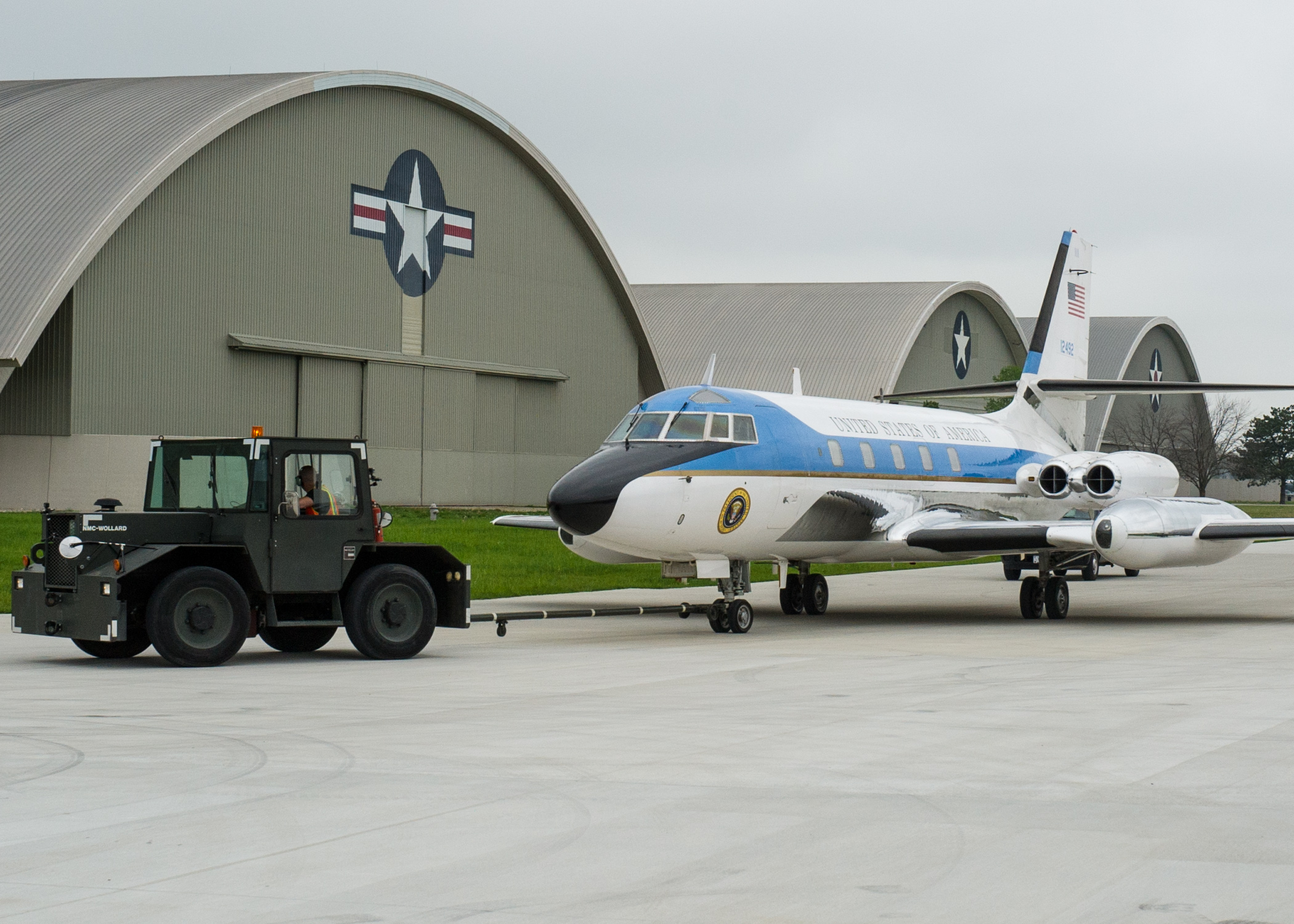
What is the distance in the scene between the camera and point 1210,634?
20125 mm

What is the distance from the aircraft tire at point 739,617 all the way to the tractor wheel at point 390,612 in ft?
15.2

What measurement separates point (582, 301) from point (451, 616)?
3733 cm

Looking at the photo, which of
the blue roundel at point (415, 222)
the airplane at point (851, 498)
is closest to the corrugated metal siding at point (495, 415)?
the blue roundel at point (415, 222)

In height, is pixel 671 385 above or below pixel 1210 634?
above

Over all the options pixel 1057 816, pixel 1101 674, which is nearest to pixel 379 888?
pixel 1057 816

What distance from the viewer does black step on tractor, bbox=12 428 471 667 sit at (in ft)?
50.1

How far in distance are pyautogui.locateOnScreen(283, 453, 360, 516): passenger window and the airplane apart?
2.61m

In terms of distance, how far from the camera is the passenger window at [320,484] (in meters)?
16.0

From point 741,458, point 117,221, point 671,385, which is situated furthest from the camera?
point 671,385

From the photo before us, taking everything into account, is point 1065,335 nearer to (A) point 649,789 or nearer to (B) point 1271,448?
(A) point 649,789

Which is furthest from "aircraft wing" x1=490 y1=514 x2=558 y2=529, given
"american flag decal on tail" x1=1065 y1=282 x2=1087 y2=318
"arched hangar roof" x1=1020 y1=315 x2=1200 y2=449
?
"arched hangar roof" x1=1020 y1=315 x2=1200 y2=449

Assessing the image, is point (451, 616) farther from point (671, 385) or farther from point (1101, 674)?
point (671, 385)

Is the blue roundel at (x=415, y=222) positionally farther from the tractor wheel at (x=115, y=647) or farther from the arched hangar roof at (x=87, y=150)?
the tractor wheel at (x=115, y=647)

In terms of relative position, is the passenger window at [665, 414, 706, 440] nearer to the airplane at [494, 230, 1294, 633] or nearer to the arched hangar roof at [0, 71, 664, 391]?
the airplane at [494, 230, 1294, 633]
